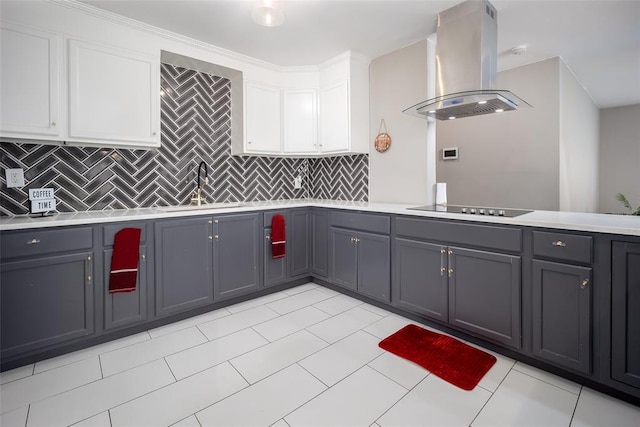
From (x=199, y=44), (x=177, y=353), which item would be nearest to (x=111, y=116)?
(x=199, y=44)

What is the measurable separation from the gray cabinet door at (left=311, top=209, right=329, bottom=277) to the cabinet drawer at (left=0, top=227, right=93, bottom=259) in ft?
6.91

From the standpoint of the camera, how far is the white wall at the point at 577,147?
3.85m

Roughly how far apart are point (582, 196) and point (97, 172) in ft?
20.8

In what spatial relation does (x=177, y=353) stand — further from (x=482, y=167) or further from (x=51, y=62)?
(x=482, y=167)

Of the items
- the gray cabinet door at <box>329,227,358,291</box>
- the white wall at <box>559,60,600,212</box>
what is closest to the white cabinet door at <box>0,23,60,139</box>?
the gray cabinet door at <box>329,227,358,291</box>

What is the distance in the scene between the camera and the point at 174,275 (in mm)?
2668

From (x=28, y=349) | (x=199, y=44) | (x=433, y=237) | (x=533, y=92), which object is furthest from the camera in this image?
(x=533, y=92)

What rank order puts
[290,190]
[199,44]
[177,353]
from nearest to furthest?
[177,353], [199,44], [290,190]

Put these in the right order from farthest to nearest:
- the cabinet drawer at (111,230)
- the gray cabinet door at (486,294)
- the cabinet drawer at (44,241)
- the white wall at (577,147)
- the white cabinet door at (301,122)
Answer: the white wall at (577,147), the white cabinet door at (301,122), the cabinet drawer at (111,230), the gray cabinet door at (486,294), the cabinet drawer at (44,241)

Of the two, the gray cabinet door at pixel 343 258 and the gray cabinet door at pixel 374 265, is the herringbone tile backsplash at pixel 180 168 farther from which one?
the gray cabinet door at pixel 374 265

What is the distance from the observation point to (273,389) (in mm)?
1827

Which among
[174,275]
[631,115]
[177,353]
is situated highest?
[631,115]

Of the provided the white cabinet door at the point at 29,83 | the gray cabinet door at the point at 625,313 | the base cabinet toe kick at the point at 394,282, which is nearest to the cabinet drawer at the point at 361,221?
the base cabinet toe kick at the point at 394,282

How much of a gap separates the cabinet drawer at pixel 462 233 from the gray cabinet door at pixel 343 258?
61 centimetres
